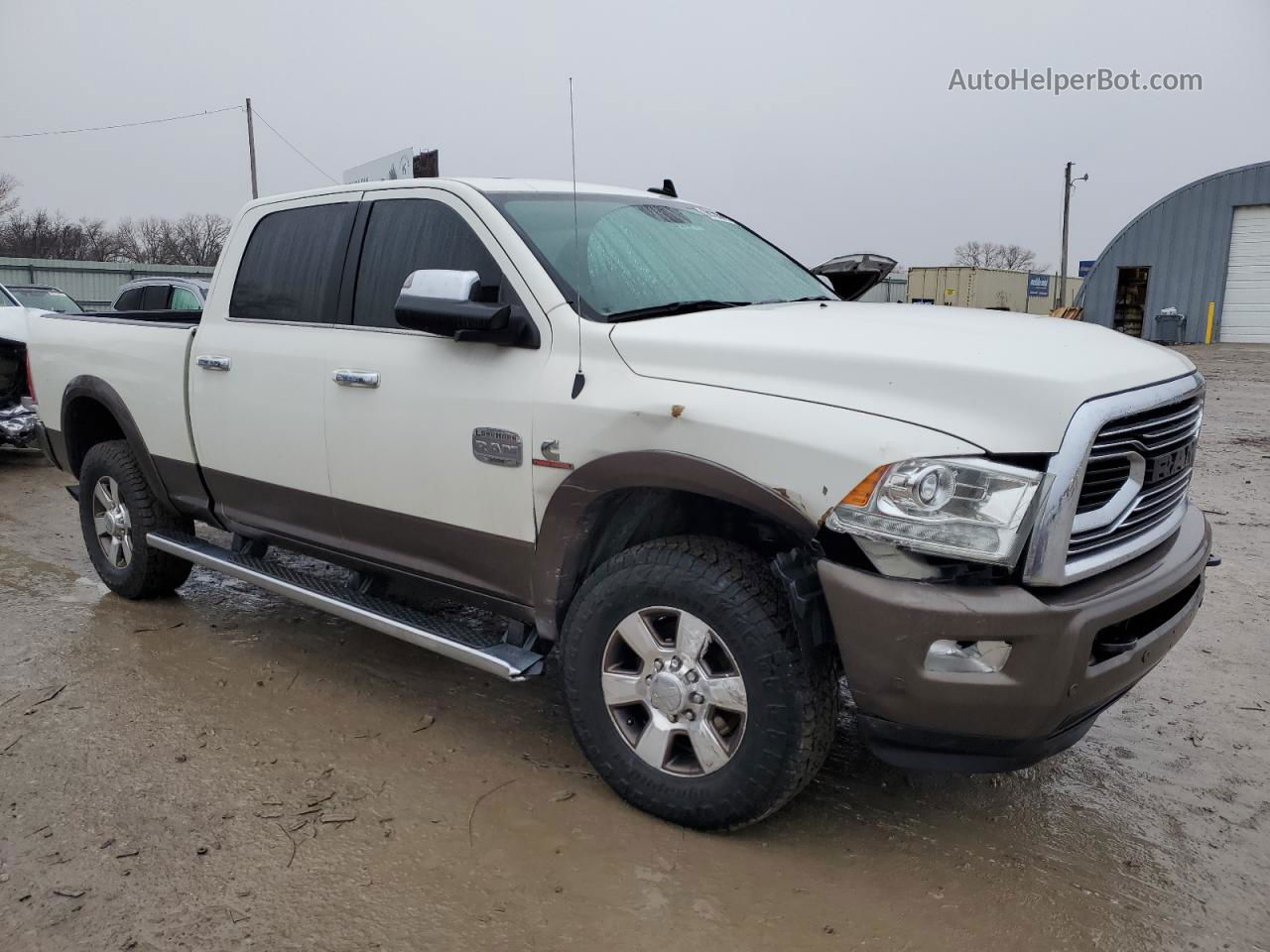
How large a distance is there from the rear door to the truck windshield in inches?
35.9

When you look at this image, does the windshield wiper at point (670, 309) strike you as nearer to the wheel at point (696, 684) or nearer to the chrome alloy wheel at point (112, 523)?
the wheel at point (696, 684)

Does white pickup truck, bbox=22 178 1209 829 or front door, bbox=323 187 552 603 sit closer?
white pickup truck, bbox=22 178 1209 829

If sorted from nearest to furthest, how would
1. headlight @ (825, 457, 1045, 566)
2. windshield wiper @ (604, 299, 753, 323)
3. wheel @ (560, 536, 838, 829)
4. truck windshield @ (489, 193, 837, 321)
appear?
headlight @ (825, 457, 1045, 566) → wheel @ (560, 536, 838, 829) → windshield wiper @ (604, 299, 753, 323) → truck windshield @ (489, 193, 837, 321)

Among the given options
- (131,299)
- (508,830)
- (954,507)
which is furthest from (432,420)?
(131,299)

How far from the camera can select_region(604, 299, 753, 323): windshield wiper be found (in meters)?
3.15

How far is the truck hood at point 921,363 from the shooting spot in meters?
2.40

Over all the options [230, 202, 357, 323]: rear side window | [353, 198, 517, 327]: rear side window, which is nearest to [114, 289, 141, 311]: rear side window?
[230, 202, 357, 323]: rear side window

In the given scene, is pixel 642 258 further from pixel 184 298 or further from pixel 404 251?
pixel 184 298

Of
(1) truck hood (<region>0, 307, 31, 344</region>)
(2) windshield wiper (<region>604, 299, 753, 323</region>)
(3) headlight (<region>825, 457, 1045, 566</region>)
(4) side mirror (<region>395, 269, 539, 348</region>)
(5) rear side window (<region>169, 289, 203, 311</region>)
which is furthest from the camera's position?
(5) rear side window (<region>169, 289, 203, 311</region>)

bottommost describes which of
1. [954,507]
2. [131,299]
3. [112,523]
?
[112,523]

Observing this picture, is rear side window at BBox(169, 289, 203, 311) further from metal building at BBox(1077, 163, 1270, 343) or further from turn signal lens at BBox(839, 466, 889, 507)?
metal building at BBox(1077, 163, 1270, 343)

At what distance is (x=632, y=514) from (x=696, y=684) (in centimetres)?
58

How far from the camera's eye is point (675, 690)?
9.36ft

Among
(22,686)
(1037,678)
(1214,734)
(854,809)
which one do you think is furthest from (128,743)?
(1214,734)
